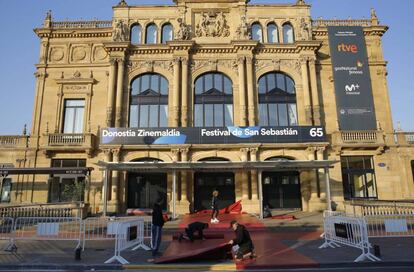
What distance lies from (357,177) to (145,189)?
17759 mm

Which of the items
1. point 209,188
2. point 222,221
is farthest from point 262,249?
point 209,188

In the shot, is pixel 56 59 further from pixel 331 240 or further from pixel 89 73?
pixel 331 240

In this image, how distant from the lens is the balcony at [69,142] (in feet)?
81.3

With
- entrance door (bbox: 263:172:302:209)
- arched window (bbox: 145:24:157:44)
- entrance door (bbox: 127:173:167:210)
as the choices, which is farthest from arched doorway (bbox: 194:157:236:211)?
arched window (bbox: 145:24:157:44)

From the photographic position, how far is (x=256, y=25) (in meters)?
28.8

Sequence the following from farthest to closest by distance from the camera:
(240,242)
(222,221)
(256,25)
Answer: (256,25), (222,221), (240,242)

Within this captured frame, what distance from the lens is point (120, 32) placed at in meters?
27.3

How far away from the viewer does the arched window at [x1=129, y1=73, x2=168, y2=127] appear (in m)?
26.5

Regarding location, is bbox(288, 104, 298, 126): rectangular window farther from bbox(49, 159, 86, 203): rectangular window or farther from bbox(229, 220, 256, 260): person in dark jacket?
bbox(229, 220, 256, 260): person in dark jacket

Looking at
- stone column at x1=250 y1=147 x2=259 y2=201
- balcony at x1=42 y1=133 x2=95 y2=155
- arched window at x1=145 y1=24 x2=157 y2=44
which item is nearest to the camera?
stone column at x1=250 y1=147 x2=259 y2=201

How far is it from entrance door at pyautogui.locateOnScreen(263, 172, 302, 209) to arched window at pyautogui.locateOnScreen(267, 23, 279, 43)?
12402 mm

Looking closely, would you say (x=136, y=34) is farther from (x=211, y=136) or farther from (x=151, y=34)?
(x=211, y=136)

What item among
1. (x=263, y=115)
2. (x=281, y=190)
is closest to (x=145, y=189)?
(x=281, y=190)

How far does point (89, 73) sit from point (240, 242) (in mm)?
23024
